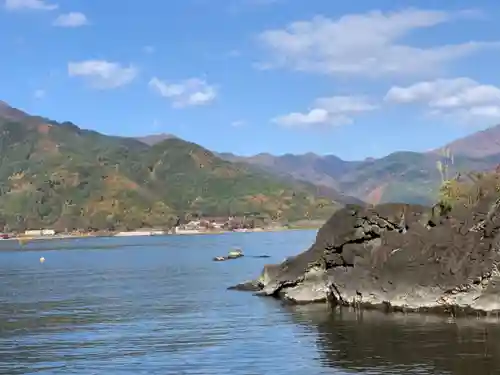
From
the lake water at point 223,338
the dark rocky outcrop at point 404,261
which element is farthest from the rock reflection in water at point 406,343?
the dark rocky outcrop at point 404,261

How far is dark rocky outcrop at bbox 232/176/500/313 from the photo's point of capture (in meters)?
57.9

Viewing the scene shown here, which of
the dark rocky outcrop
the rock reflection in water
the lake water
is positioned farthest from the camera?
the dark rocky outcrop

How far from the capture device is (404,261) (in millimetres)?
62531

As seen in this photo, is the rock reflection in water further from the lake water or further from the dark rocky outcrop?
the dark rocky outcrop

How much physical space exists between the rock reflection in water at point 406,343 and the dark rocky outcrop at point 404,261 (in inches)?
98.6

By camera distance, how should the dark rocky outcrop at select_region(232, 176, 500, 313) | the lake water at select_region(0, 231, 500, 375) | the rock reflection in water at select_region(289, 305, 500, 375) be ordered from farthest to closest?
1. the dark rocky outcrop at select_region(232, 176, 500, 313)
2. the lake water at select_region(0, 231, 500, 375)
3. the rock reflection in water at select_region(289, 305, 500, 375)

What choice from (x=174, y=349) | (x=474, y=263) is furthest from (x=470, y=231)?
(x=174, y=349)

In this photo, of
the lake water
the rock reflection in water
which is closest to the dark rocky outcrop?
the rock reflection in water

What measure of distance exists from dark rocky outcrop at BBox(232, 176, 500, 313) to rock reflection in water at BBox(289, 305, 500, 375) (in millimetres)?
2503

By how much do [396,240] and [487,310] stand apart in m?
12.0

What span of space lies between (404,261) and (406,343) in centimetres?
1680

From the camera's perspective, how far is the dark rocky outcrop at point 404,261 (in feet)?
190

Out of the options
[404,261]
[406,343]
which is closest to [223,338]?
[406,343]

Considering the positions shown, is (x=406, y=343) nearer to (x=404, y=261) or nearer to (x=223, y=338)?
(x=223, y=338)
